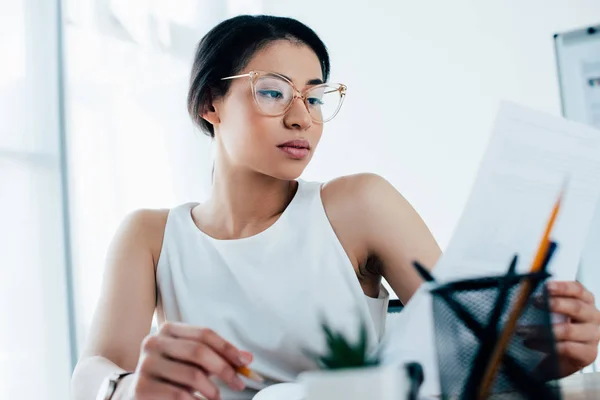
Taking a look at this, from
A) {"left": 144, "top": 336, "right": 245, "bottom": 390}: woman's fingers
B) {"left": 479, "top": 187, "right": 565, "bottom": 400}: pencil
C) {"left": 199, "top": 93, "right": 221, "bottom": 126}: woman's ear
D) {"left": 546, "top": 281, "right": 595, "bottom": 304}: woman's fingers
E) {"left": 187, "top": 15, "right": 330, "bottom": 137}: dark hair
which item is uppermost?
{"left": 187, "top": 15, "right": 330, "bottom": 137}: dark hair

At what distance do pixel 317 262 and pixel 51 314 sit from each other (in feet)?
4.70

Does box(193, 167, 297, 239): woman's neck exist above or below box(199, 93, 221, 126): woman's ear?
below

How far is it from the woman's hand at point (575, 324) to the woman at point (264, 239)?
1.33 ft

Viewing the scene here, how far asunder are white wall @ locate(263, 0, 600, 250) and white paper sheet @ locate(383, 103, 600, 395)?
8.94 feet

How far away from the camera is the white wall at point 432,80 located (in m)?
3.14

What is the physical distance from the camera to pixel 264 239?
1271 millimetres

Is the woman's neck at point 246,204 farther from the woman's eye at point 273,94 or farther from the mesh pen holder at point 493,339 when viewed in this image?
the mesh pen holder at point 493,339

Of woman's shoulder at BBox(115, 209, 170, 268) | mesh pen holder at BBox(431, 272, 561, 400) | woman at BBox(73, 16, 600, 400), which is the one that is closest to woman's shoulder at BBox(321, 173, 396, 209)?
woman at BBox(73, 16, 600, 400)

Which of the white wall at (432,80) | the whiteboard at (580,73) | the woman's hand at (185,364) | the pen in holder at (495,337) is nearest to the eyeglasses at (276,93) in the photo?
the woman's hand at (185,364)

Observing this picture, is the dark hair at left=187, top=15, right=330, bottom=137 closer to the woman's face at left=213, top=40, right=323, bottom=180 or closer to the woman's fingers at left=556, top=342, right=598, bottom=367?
the woman's face at left=213, top=40, right=323, bottom=180

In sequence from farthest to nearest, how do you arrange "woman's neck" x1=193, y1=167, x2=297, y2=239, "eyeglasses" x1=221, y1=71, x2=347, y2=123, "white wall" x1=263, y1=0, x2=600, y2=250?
"white wall" x1=263, y1=0, x2=600, y2=250 < "woman's neck" x1=193, y1=167, x2=297, y2=239 < "eyeglasses" x1=221, y1=71, x2=347, y2=123

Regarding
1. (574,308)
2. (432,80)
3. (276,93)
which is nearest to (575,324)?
(574,308)

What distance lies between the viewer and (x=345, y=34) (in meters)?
3.72

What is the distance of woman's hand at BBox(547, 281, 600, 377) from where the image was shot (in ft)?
2.19
